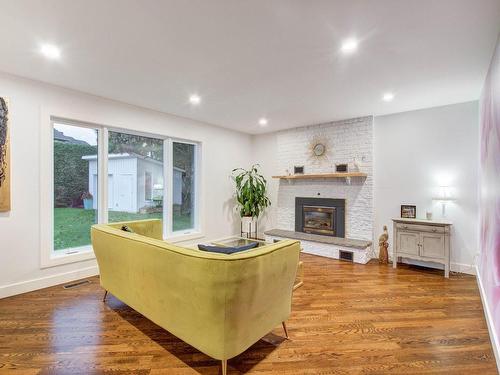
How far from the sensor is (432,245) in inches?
151

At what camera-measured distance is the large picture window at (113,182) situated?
3.59 m

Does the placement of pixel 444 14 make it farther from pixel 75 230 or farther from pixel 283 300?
pixel 75 230

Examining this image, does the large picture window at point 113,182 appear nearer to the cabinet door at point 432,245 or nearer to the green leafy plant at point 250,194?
the green leafy plant at point 250,194

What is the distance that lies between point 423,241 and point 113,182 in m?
4.83

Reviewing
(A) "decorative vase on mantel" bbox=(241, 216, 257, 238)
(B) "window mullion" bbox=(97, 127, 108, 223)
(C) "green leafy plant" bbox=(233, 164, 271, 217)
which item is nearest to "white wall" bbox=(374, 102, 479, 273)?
(C) "green leafy plant" bbox=(233, 164, 271, 217)

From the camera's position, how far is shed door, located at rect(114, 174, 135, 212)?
13.7ft

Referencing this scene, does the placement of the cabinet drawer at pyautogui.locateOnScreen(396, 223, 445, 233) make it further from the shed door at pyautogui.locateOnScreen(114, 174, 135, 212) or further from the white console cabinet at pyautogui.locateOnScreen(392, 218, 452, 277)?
the shed door at pyautogui.locateOnScreen(114, 174, 135, 212)

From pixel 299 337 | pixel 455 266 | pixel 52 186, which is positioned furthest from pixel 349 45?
pixel 52 186

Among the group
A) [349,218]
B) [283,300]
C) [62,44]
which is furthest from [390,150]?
[62,44]

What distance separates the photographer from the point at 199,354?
2047mm

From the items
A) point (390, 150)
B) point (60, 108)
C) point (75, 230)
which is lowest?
point (75, 230)

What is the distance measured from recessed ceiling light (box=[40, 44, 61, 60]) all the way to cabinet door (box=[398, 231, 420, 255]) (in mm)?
4921

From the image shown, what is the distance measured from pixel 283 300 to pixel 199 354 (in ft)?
2.55

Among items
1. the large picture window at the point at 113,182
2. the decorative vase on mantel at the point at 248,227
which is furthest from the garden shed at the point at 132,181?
the decorative vase on mantel at the point at 248,227
